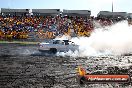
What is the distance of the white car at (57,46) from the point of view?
2497cm

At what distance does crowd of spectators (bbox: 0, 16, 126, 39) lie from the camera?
41.6 metres

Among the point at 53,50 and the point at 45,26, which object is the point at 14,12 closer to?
the point at 45,26

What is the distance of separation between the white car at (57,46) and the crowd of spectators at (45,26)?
15513 mm

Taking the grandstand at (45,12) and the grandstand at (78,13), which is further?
the grandstand at (78,13)

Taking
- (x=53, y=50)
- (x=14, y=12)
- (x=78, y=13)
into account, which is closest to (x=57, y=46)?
(x=53, y=50)

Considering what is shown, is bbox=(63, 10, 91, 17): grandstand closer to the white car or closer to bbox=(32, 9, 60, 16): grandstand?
bbox=(32, 9, 60, 16): grandstand

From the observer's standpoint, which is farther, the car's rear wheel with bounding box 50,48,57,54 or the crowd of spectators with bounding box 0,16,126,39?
the crowd of spectators with bounding box 0,16,126,39

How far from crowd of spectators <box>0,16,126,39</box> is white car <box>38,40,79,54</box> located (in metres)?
15.5

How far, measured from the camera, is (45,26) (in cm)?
4581

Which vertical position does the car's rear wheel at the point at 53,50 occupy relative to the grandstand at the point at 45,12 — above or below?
below

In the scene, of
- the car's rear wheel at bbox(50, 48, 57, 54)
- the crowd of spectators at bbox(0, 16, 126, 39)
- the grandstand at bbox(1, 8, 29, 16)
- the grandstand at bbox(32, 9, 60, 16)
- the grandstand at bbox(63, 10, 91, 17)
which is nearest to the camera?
the car's rear wheel at bbox(50, 48, 57, 54)

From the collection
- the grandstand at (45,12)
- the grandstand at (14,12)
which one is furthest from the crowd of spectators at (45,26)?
the grandstand at (14,12)

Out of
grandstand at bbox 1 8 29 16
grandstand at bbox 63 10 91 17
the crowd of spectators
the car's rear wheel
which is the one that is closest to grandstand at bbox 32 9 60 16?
grandstand at bbox 1 8 29 16

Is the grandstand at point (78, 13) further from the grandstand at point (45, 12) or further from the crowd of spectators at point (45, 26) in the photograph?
the crowd of spectators at point (45, 26)
